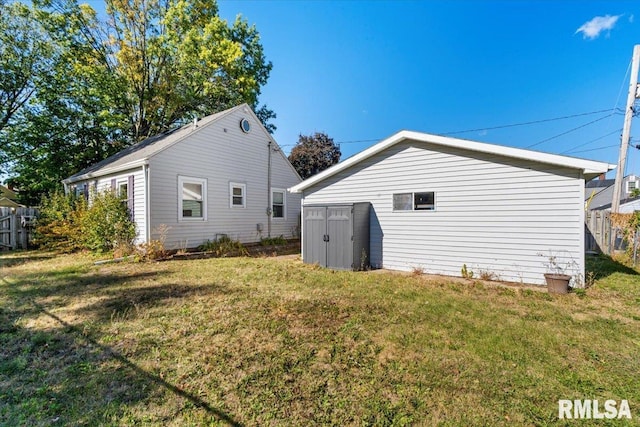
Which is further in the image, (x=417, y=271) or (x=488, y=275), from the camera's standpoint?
(x=417, y=271)

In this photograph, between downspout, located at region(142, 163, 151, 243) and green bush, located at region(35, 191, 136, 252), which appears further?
green bush, located at region(35, 191, 136, 252)

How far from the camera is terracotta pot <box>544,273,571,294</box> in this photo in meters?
5.24

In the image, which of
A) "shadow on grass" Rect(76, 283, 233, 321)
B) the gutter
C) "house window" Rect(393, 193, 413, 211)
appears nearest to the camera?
"shadow on grass" Rect(76, 283, 233, 321)

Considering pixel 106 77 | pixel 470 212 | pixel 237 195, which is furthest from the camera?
Answer: pixel 106 77

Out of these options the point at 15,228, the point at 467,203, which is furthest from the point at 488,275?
the point at 15,228

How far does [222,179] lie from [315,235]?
5.41 meters

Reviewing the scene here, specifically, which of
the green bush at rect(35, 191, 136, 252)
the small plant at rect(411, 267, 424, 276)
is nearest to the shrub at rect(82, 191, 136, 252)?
the green bush at rect(35, 191, 136, 252)

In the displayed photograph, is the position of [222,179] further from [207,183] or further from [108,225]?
[108,225]

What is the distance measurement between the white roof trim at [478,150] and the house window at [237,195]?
174 inches

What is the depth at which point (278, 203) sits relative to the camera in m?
13.8

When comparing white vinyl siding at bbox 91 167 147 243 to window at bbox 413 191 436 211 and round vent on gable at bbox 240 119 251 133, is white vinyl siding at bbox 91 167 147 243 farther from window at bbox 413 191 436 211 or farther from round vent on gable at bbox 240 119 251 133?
window at bbox 413 191 436 211

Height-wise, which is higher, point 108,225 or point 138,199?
point 138,199

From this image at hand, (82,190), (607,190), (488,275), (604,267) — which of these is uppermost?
(607,190)

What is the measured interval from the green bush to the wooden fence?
705 millimetres
